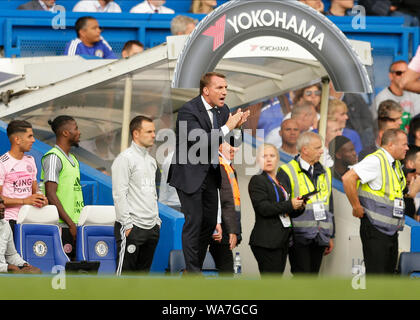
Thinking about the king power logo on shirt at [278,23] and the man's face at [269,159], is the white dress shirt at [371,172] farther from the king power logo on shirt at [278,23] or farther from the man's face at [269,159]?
the king power logo on shirt at [278,23]

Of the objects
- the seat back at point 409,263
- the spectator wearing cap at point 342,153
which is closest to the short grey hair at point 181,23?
the spectator wearing cap at point 342,153

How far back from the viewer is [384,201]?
8117 millimetres

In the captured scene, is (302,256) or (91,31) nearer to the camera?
(302,256)

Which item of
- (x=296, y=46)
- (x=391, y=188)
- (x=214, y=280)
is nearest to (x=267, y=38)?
(x=296, y=46)

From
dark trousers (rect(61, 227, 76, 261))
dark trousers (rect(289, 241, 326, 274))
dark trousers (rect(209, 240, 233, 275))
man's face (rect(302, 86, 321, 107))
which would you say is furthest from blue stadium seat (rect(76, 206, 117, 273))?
man's face (rect(302, 86, 321, 107))

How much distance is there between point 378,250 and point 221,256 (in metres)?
1.24

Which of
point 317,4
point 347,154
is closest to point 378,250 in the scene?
point 347,154

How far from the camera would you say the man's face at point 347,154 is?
31.1 ft

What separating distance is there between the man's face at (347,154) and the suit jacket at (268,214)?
162 cm

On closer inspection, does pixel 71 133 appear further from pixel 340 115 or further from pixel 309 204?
pixel 340 115

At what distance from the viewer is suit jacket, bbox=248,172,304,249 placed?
7.87 metres

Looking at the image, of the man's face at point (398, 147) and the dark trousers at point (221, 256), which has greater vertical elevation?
the man's face at point (398, 147)

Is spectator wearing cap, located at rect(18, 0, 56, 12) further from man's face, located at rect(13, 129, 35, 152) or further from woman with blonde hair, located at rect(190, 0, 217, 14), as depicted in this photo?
man's face, located at rect(13, 129, 35, 152)
